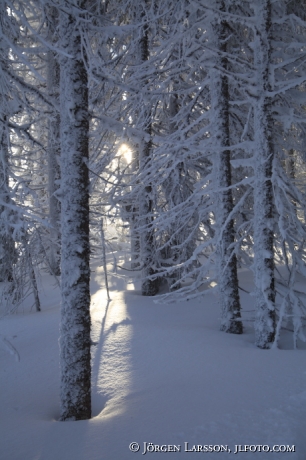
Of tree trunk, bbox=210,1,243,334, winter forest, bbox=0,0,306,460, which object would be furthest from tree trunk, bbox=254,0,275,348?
tree trunk, bbox=210,1,243,334

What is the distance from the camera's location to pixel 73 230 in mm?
4328

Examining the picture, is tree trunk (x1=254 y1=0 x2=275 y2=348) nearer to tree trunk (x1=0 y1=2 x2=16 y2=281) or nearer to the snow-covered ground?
the snow-covered ground

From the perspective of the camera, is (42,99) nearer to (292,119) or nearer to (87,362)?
(87,362)

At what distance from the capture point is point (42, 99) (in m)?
4.69

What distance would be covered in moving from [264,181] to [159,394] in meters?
4.12

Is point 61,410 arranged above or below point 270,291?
below

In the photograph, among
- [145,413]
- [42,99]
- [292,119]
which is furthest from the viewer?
[292,119]

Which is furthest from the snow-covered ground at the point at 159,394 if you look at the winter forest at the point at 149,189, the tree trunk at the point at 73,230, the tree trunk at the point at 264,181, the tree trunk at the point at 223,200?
the tree trunk at the point at 264,181

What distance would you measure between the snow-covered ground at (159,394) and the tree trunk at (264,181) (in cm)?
73

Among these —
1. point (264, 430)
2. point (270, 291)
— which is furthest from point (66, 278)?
point (270, 291)

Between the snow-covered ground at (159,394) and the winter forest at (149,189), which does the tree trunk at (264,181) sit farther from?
the snow-covered ground at (159,394)

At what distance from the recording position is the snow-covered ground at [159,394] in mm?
3410

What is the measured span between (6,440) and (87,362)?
121cm

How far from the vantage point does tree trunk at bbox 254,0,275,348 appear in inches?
245
